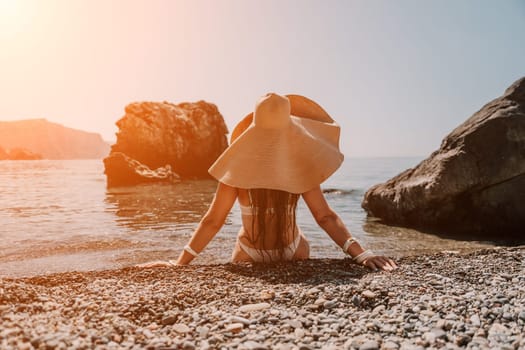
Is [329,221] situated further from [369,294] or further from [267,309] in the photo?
[267,309]

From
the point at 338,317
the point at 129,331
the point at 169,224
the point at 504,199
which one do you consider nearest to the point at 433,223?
the point at 504,199

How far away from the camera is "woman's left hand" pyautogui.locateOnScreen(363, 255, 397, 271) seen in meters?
4.94

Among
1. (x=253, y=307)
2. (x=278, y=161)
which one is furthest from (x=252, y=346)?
(x=278, y=161)

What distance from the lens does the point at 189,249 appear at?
16.9 ft

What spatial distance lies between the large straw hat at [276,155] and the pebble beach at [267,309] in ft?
3.85

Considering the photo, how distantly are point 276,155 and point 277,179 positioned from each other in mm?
279

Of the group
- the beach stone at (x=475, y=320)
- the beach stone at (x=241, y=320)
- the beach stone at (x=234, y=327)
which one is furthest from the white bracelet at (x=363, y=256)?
the beach stone at (x=234, y=327)

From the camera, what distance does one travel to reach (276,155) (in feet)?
14.6

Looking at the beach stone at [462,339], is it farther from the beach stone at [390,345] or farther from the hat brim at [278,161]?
the hat brim at [278,161]

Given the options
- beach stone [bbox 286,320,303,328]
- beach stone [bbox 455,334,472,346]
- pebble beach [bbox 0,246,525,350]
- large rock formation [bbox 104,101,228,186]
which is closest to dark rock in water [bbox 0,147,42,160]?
large rock formation [bbox 104,101,228,186]

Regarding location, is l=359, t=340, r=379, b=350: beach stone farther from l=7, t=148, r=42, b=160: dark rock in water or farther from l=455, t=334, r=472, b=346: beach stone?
l=7, t=148, r=42, b=160: dark rock in water

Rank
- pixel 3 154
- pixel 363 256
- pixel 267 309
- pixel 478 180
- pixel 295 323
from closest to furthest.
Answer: pixel 295 323
pixel 267 309
pixel 363 256
pixel 478 180
pixel 3 154

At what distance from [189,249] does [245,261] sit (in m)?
0.85

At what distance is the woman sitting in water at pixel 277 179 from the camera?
445cm
